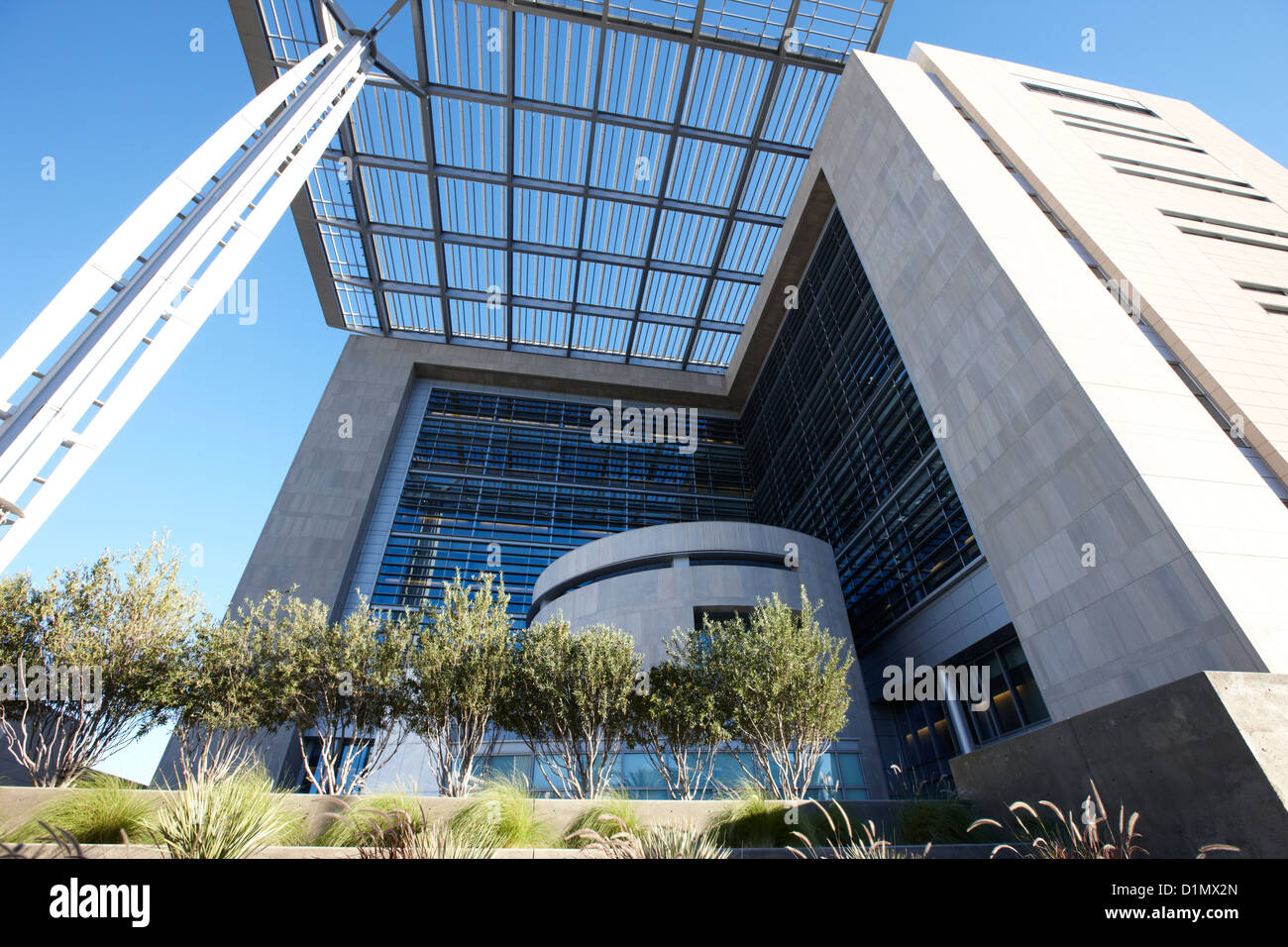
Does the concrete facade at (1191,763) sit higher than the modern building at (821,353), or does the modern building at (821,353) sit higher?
the modern building at (821,353)

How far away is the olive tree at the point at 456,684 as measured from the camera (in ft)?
46.9

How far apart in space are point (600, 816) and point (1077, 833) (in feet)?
18.4

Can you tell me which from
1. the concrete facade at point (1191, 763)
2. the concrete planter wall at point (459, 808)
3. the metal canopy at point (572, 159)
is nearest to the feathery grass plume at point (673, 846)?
the concrete planter wall at point (459, 808)

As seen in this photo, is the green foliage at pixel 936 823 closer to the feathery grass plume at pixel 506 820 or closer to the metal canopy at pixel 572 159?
the feathery grass plume at pixel 506 820

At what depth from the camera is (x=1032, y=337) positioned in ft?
51.0

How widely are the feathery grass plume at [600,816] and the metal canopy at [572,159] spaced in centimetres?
2249

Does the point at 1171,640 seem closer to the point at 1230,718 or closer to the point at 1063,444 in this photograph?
the point at 1063,444

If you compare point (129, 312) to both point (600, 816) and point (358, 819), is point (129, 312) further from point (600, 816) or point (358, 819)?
point (600, 816)

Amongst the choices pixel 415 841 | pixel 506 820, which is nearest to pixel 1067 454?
pixel 506 820

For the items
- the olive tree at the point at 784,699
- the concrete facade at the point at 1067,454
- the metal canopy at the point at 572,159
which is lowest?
the olive tree at the point at 784,699

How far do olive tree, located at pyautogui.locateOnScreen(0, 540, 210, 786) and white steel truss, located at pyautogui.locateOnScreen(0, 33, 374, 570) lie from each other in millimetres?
7554

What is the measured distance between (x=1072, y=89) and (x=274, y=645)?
149 feet

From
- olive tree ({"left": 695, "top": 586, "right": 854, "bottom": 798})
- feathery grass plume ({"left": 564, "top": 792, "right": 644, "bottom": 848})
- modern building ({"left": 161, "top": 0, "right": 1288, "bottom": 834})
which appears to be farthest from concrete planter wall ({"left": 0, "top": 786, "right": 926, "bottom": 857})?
olive tree ({"left": 695, "top": 586, "right": 854, "bottom": 798})

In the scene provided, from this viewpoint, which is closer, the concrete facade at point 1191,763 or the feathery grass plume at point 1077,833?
the feathery grass plume at point 1077,833
